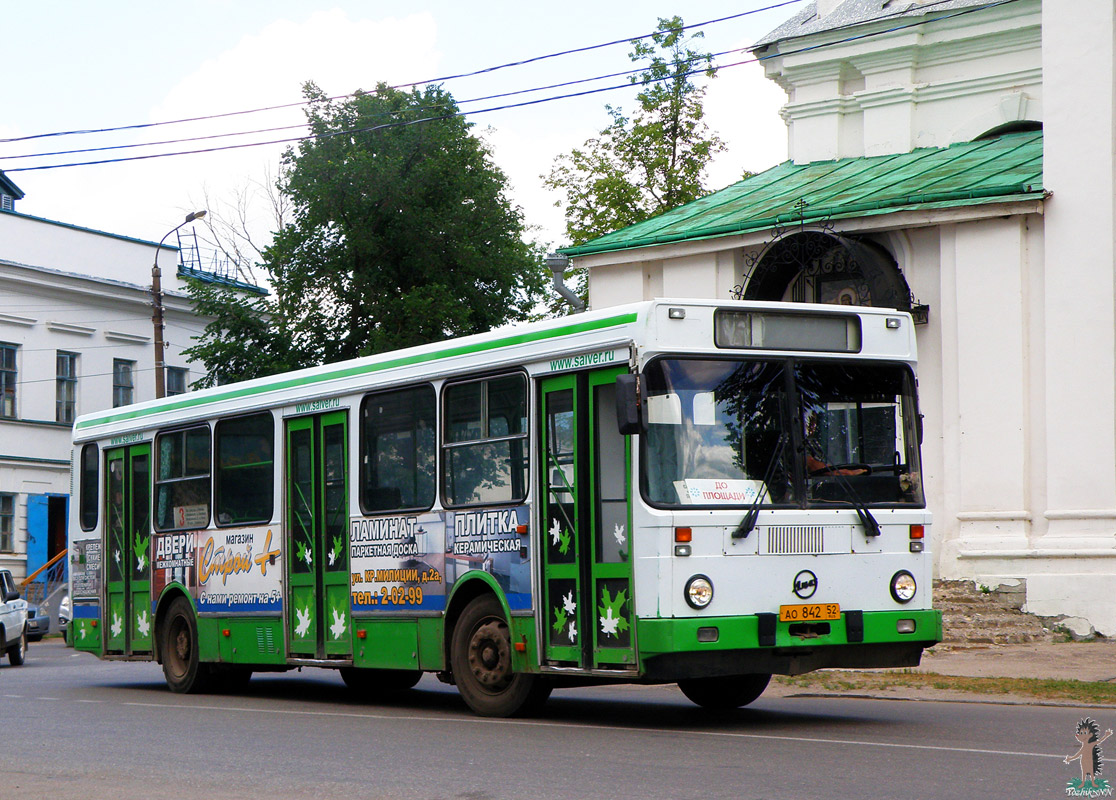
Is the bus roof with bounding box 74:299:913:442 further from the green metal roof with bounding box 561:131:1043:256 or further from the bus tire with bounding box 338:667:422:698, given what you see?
the green metal roof with bounding box 561:131:1043:256

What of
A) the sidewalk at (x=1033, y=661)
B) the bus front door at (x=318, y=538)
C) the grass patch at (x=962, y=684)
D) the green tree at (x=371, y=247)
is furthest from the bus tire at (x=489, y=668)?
the green tree at (x=371, y=247)

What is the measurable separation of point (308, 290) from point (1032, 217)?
25.3m

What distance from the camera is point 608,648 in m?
10.9

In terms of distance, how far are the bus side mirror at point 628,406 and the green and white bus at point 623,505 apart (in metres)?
0.02

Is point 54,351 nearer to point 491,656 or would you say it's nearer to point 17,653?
point 17,653

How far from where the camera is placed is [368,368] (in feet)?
45.2

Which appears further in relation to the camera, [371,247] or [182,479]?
[371,247]

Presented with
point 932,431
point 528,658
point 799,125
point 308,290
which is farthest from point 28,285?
point 528,658

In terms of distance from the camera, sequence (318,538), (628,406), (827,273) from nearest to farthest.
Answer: (628,406), (318,538), (827,273)

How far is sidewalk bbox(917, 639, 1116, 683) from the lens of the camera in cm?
1605

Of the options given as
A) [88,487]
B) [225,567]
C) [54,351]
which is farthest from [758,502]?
[54,351]

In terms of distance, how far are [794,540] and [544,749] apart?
235 cm

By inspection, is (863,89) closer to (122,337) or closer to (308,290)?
(308,290)

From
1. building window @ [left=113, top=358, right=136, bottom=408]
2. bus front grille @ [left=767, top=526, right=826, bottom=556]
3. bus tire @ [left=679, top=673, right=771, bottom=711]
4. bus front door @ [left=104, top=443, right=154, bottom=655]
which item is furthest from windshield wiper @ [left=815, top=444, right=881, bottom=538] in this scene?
building window @ [left=113, top=358, right=136, bottom=408]
